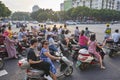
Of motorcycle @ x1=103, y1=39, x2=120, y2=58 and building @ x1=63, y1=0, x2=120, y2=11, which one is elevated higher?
building @ x1=63, y1=0, x2=120, y2=11

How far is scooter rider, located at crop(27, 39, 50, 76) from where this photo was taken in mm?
4793

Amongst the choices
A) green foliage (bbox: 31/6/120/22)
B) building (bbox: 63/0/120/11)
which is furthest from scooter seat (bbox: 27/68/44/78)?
building (bbox: 63/0/120/11)

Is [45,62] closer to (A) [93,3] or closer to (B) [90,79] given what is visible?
(B) [90,79]

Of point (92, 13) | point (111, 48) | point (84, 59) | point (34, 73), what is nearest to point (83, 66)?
point (84, 59)

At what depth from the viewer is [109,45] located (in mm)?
9930

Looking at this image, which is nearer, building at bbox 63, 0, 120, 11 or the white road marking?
the white road marking

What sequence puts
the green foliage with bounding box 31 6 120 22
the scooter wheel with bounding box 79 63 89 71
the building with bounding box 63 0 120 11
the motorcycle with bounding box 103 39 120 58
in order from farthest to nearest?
→ the building with bounding box 63 0 120 11
the green foliage with bounding box 31 6 120 22
the motorcycle with bounding box 103 39 120 58
the scooter wheel with bounding box 79 63 89 71

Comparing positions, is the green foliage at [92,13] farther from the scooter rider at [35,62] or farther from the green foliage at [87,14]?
the scooter rider at [35,62]

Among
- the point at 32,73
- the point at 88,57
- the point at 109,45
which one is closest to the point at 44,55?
the point at 32,73

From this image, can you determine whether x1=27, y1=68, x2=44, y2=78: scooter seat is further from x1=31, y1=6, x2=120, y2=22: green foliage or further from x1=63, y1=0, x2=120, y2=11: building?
x1=63, y1=0, x2=120, y2=11: building

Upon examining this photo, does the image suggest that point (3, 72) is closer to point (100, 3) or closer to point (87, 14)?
point (87, 14)

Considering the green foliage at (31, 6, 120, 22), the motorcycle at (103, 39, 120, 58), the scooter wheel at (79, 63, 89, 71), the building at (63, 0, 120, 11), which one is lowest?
the scooter wheel at (79, 63, 89, 71)

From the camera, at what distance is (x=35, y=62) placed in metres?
4.79

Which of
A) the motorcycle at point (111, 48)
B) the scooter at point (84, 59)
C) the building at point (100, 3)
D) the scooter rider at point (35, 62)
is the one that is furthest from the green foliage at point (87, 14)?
the scooter rider at point (35, 62)
